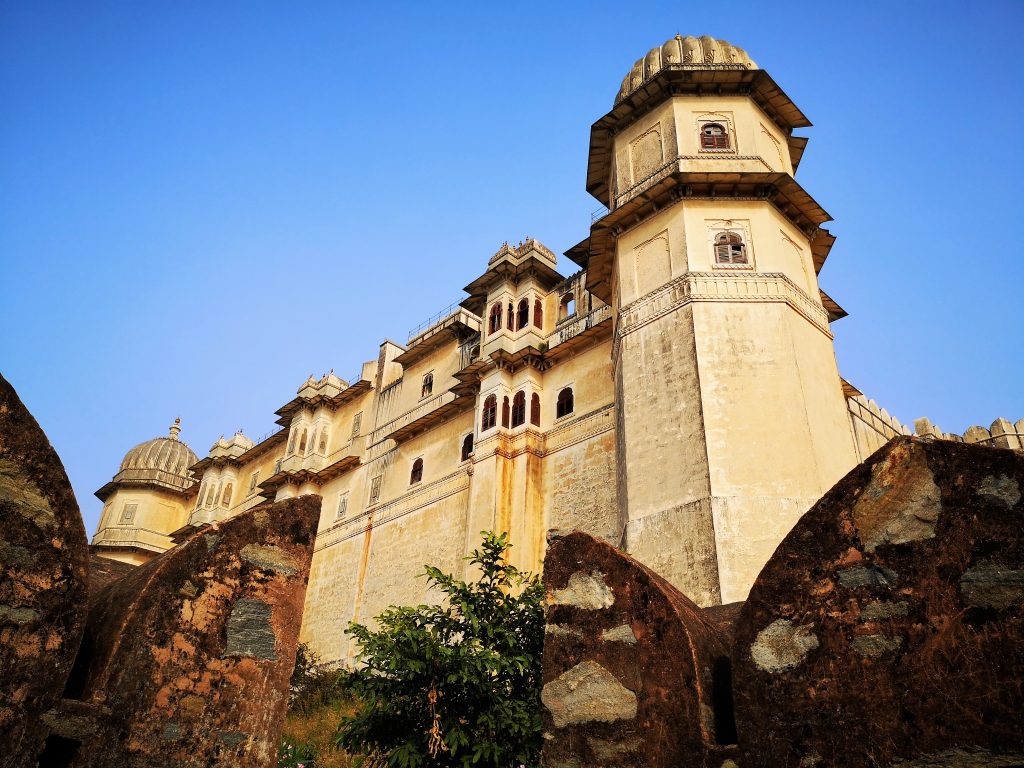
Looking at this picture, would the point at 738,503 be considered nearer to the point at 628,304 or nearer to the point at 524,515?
the point at 628,304

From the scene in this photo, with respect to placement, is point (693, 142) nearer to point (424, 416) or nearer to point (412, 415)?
point (424, 416)

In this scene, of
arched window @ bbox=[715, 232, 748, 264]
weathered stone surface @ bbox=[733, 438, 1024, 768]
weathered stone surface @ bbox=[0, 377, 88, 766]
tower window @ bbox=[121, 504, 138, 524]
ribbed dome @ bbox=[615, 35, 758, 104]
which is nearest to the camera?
weathered stone surface @ bbox=[733, 438, 1024, 768]

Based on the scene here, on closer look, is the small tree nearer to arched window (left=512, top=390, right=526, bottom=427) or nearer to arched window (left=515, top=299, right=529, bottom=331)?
arched window (left=512, top=390, right=526, bottom=427)

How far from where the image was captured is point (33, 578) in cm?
311

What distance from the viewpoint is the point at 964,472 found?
295cm

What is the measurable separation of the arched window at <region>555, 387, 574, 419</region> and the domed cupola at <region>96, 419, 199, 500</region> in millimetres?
25079

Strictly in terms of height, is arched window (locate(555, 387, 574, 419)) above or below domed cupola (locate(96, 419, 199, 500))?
below

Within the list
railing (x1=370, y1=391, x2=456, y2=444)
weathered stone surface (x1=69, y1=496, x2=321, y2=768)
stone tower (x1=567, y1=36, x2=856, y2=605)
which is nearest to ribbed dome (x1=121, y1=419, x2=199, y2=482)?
railing (x1=370, y1=391, x2=456, y2=444)

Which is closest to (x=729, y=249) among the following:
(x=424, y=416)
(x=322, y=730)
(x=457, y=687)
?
(x=424, y=416)

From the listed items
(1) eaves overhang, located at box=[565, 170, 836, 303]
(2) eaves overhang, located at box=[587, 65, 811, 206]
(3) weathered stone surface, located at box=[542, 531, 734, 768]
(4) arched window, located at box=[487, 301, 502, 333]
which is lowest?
(3) weathered stone surface, located at box=[542, 531, 734, 768]

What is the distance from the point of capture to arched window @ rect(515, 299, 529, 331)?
23.9 m

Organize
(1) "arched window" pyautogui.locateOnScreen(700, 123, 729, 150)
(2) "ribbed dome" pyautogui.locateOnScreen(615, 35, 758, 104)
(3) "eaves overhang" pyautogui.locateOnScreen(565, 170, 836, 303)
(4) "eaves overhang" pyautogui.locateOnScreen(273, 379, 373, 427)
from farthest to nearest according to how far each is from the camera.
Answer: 1. (4) "eaves overhang" pyautogui.locateOnScreen(273, 379, 373, 427)
2. (2) "ribbed dome" pyautogui.locateOnScreen(615, 35, 758, 104)
3. (1) "arched window" pyautogui.locateOnScreen(700, 123, 729, 150)
4. (3) "eaves overhang" pyautogui.locateOnScreen(565, 170, 836, 303)

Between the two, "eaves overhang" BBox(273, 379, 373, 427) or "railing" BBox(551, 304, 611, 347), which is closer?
"railing" BBox(551, 304, 611, 347)

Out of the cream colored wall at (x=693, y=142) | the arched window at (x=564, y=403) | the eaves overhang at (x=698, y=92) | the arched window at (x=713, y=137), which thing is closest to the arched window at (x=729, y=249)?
the cream colored wall at (x=693, y=142)
